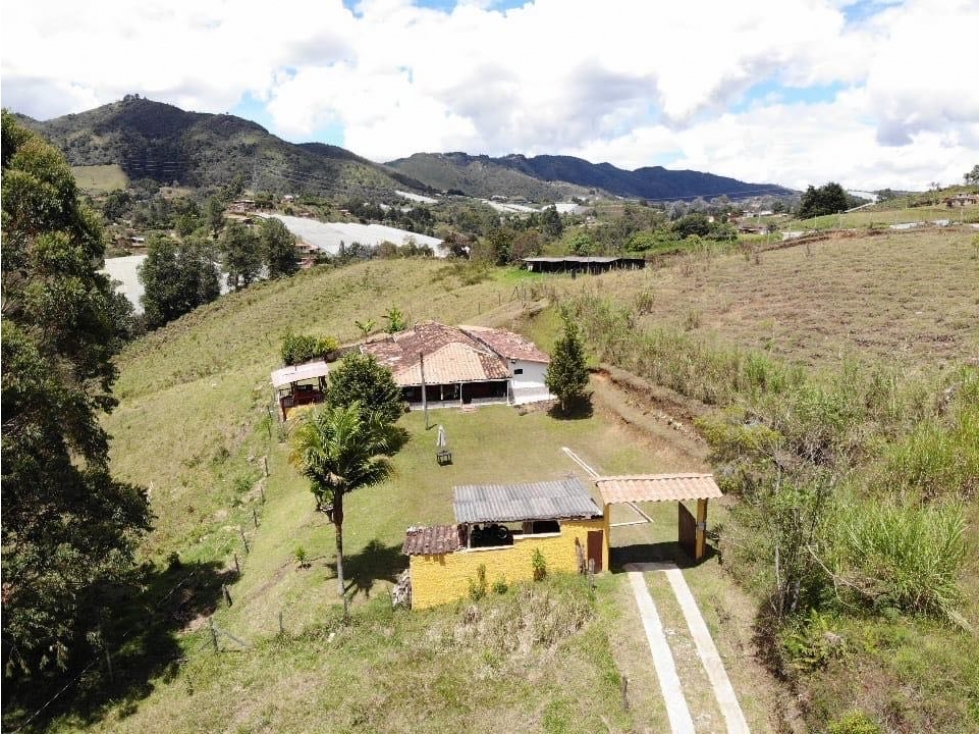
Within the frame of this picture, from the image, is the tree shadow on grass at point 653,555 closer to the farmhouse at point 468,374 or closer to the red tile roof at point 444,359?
the farmhouse at point 468,374

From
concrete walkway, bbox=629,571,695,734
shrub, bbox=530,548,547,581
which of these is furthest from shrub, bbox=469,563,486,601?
concrete walkway, bbox=629,571,695,734

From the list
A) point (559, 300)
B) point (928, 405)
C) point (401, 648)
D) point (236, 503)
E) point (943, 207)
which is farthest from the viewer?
point (943, 207)

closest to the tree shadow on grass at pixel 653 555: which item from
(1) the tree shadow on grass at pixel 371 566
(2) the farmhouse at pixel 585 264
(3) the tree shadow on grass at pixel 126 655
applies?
(1) the tree shadow on grass at pixel 371 566

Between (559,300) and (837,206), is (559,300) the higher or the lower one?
the lower one

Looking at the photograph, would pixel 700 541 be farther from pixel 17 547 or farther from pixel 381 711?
pixel 17 547

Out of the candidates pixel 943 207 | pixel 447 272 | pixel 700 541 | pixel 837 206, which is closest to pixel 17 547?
pixel 700 541

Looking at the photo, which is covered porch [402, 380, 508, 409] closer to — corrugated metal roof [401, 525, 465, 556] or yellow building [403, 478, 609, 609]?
corrugated metal roof [401, 525, 465, 556]
